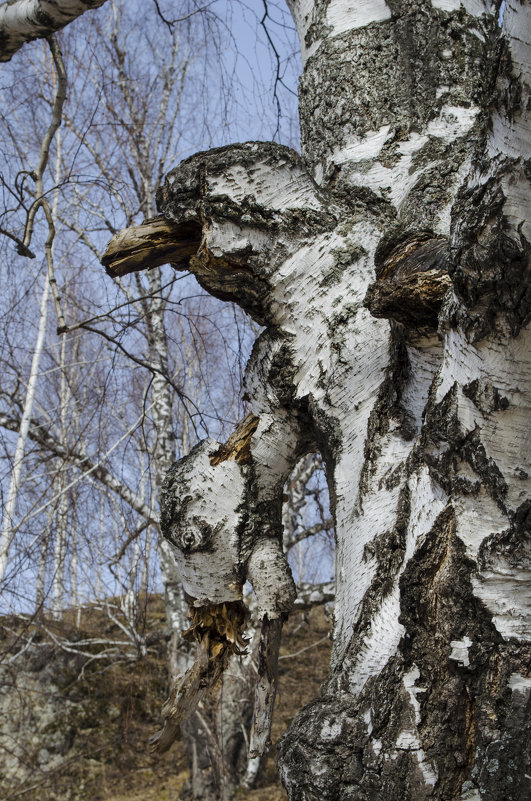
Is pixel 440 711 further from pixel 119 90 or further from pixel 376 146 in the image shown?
pixel 119 90

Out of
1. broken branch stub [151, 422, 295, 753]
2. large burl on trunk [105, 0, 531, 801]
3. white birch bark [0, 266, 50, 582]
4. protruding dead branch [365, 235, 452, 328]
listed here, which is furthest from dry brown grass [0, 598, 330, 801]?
protruding dead branch [365, 235, 452, 328]

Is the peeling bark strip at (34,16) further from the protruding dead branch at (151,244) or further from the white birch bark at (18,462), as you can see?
the white birch bark at (18,462)

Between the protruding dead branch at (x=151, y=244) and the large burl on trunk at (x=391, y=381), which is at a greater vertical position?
the protruding dead branch at (x=151, y=244)

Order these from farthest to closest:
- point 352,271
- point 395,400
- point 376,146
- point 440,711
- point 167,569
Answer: point 167,569 < point 376,146 < point 352,271 < point 395,400 < point 440,711

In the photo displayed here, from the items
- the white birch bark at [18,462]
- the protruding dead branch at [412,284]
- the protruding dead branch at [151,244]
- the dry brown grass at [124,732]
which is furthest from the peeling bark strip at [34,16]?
the dry brown grass at [124,732]

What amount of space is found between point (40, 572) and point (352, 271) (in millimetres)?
3456

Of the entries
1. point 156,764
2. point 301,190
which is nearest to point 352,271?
point 301,190

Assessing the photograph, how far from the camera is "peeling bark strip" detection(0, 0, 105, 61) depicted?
6.59 ft

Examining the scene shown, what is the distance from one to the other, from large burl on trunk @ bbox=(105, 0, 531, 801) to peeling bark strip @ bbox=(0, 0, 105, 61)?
0.72 metres

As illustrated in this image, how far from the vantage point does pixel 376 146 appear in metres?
1.56

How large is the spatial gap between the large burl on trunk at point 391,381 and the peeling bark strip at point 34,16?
72 cm

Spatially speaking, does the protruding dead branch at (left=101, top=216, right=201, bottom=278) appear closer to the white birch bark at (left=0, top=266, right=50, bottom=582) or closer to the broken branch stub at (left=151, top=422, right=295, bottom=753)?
the broken branch stub at (left=151, top=422, right=295, bottom=753)

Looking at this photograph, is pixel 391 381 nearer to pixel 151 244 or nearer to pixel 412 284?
pixel 412 284

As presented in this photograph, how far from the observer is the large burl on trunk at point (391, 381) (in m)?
0.95
